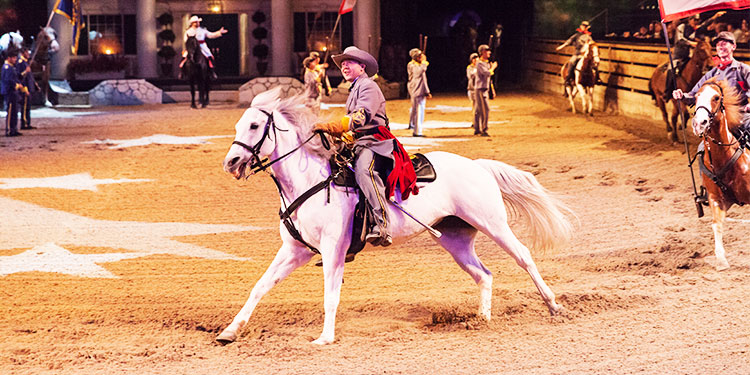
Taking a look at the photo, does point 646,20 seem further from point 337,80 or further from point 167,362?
point 167,362

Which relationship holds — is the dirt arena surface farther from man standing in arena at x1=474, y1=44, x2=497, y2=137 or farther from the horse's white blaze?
man standing in arena at x1=474, y1=44, x2=497, y2=137

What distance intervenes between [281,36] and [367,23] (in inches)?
123

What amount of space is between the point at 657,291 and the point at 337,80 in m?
27.4

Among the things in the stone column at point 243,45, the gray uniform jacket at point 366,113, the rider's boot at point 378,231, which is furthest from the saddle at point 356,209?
the stone column at point 243,45

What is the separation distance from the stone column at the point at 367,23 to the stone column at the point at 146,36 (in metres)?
7.31

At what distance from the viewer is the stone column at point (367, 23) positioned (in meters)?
Answer: 32.9

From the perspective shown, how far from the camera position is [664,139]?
19578mm

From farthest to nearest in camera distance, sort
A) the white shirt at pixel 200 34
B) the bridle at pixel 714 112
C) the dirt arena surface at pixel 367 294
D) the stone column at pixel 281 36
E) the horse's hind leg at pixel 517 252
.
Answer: the stone column at pixel 281 36, the white shirt at pixel 200 34, the bridle at pixel 714 112, the horse's hind leg at pixel 517 252, the dirt arena surface at pixel 367 294

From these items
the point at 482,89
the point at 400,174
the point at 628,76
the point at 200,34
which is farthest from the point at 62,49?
the point at 400,174

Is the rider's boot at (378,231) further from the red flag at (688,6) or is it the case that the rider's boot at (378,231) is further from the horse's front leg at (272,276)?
the red flag at (688,6)

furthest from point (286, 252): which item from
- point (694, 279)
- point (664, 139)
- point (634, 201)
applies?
point (664, 139)

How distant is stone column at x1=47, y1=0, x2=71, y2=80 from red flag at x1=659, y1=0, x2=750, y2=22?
85.4 ft

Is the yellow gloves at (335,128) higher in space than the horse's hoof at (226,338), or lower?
higher

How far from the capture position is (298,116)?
7.04m
